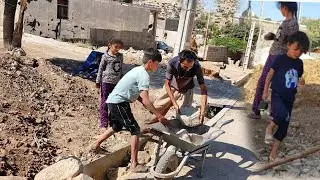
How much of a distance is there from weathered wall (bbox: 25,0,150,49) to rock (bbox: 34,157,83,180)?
52.3 feet

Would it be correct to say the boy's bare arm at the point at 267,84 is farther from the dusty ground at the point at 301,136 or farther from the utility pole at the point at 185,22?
the utility pole at the point at 185,22

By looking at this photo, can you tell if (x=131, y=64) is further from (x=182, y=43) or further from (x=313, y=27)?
(x=313, y=27)

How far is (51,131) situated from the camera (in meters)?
5.63

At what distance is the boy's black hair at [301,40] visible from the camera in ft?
11.3

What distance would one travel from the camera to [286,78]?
360 centimetres

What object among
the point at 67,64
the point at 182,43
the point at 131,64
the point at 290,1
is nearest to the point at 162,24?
the point at 131,64

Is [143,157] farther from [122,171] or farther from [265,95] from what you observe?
[265,95]

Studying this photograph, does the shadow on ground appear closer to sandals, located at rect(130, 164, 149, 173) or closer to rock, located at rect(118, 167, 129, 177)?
sandals, located at rect(130, 164, 149, 173)

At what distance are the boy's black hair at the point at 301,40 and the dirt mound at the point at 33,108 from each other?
9.27ft

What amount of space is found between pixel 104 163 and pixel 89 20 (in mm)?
16589

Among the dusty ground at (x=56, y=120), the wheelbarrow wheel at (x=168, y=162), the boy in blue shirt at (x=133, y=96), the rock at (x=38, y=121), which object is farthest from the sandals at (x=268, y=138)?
the rock at (x=38, y=121)

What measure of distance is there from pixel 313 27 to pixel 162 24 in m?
22.9

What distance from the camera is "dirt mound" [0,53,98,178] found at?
15.2ft

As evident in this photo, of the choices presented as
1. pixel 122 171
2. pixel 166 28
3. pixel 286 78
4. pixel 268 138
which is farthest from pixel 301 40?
pixel 166 28
